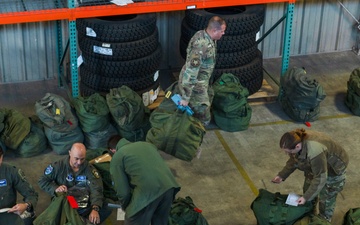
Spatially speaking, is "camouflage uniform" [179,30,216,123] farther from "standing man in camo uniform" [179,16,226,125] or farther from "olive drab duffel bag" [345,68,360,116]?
"olive drab duffel bag" [345,68,360,116]

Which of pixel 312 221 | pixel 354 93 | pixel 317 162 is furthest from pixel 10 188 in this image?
pixel 354 93

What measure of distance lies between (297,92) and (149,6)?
2.49m

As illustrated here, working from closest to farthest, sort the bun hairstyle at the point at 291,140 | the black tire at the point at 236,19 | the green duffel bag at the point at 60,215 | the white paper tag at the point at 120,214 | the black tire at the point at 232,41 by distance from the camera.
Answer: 1. the bun hairstyle at the point at 291,140
2. the green duffel bag at the point at 60,215
3. the white paper tag at the point at 120,214
4. the black tire at the point at 236,19
5. the black tire at the point at 232,41

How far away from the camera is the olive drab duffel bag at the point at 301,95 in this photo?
34.6 feet

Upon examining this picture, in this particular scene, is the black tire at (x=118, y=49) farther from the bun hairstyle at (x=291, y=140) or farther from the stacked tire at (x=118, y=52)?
the bun hairstyle at (x=291, y=140)

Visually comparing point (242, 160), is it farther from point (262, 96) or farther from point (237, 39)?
point (237, 39)

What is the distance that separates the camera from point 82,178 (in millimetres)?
8258

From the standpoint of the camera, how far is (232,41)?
10625 millimetres

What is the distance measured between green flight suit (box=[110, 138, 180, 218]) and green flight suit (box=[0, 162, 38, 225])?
0.90 metres

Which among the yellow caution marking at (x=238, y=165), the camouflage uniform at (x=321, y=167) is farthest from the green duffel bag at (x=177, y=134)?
the camouflage uniform at (x=321, y=167)

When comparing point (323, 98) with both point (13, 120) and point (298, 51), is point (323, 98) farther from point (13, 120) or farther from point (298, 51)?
point (13, 120)

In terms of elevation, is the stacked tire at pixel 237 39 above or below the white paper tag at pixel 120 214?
above

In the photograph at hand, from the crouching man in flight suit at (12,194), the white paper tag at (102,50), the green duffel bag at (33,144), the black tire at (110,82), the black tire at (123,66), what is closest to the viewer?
the crouching man in flight suit at (12,194)

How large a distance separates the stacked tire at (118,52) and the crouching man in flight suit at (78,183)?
225cm
